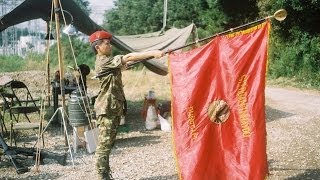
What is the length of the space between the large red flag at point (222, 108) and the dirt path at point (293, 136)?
1.20 m

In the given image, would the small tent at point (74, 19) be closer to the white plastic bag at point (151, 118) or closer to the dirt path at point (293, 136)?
the white plastic bag at point (151, 118)

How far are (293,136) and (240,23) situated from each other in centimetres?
1643

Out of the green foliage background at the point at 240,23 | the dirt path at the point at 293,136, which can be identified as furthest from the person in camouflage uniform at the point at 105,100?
the green foliage background at the point at 240,23

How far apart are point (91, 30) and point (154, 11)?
21279mm

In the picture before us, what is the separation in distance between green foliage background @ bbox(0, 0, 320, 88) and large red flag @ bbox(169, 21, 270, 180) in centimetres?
1154

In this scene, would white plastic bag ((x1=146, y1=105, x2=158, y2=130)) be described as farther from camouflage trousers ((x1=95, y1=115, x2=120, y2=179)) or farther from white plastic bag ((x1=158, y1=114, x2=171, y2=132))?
camouflage trousers ((x1=95, y1=115, x2=120, y2=179))

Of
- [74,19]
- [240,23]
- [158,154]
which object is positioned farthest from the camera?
[240,23]

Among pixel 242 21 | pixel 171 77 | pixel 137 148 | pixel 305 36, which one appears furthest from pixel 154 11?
pixel 171 77

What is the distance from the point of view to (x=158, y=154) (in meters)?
6.84

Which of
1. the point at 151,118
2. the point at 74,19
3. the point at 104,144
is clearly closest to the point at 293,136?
the point at 151,118

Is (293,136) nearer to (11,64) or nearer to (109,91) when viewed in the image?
(109,91)

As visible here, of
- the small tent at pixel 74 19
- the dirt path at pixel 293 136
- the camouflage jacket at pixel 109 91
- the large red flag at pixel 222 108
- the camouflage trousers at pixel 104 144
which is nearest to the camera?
the large red flag at pixel 222 108

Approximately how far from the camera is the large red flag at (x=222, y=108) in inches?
173

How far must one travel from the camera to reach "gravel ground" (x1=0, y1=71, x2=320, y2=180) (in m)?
5.76
